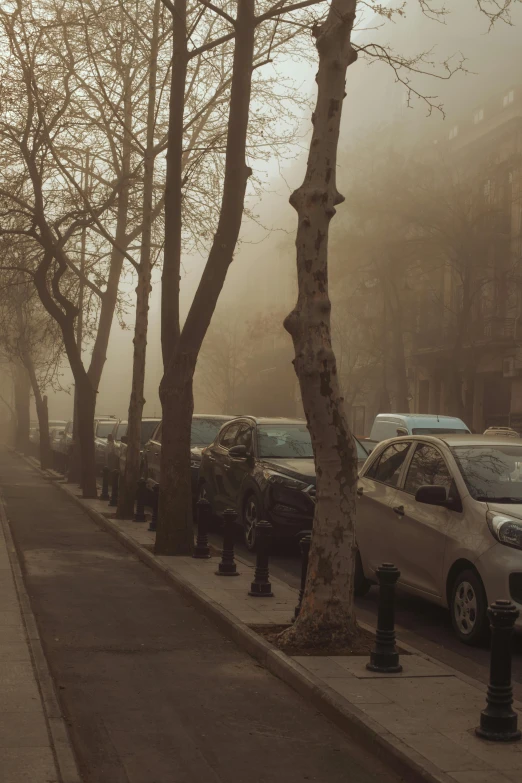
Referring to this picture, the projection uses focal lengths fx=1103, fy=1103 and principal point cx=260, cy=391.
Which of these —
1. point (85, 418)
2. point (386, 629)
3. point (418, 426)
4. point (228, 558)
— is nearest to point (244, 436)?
point (228, 558)

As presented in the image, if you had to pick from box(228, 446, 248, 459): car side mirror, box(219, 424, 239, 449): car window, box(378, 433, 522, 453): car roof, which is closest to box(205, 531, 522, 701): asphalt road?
box(378, 433, 522, 453): car roof

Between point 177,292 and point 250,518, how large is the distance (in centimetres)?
325

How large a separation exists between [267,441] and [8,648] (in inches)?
340

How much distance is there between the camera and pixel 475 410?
49.3m

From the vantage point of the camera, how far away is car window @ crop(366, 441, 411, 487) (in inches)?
413

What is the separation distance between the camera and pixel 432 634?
30.3ft

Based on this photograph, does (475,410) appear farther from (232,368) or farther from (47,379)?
(232,368)

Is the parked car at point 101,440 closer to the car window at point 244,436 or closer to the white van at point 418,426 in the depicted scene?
the white van at point 418,426

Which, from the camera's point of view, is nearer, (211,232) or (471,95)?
(211,232)

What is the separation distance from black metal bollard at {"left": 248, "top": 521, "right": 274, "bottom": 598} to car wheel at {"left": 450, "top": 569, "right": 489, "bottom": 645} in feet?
6.95

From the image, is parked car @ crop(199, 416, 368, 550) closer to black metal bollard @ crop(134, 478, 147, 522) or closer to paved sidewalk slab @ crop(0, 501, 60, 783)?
black metal bollard @ crop(134, 478, 147, 522)

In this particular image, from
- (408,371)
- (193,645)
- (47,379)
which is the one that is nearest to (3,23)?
(193,645)

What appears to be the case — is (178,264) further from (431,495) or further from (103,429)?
(103,429)

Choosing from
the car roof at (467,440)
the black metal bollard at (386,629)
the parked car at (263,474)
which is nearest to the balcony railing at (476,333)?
the parked car at (263,474)
